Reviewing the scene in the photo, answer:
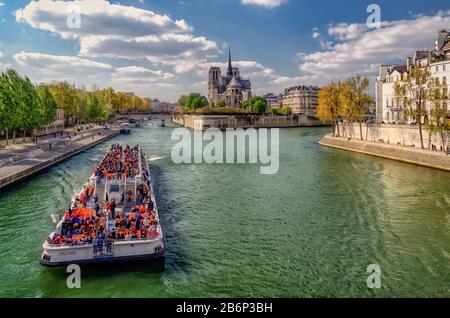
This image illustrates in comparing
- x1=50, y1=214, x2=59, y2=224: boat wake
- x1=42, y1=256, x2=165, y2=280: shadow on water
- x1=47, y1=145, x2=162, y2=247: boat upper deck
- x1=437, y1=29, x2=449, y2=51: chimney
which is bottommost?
x1=42, y1=256, x2=165, y2=280: shadow on water

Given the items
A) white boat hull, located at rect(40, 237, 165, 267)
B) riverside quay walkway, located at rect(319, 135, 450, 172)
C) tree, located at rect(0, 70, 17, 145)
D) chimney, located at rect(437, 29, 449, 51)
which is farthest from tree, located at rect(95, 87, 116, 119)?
white boat hull, located at rect(40, 237, 165, 267)

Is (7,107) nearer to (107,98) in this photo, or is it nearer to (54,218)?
(54,218)

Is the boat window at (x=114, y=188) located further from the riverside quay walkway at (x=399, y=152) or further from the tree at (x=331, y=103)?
the tree at (x=331, y=103)

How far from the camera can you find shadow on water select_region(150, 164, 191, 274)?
66.3 feet

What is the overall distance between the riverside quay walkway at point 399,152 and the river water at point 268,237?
69.3 inches

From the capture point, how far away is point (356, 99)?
71562mm

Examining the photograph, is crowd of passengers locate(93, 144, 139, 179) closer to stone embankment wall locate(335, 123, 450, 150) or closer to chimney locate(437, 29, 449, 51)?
stone embankment wall locate(335, 123, 450, 150)

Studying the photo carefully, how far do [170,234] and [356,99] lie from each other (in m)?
55.3

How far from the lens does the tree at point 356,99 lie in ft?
232

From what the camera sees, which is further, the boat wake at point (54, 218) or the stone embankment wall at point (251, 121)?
the stone embankment wall at point (251, 121)

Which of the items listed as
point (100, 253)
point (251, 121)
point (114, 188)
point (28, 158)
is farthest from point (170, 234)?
point (251, 121)

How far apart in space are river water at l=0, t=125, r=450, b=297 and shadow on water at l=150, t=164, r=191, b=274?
67 millimetres

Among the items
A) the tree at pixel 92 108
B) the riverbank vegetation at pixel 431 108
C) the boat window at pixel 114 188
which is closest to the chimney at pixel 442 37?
the riverbank vegetation at pixel 431 108

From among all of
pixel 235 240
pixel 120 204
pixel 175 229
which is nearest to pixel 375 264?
pixel 235 240
